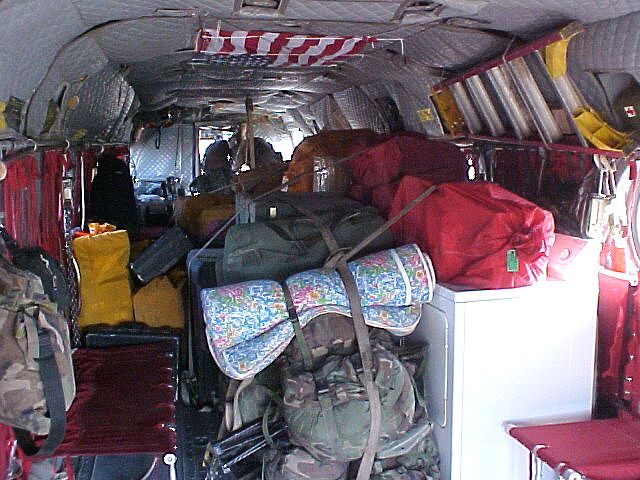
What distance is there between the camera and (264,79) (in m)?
6.57

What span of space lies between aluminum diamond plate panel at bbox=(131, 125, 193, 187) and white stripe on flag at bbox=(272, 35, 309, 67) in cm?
653

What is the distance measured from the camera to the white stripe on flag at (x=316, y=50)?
3.92m

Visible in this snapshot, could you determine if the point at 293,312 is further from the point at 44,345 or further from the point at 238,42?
the point at 238,42

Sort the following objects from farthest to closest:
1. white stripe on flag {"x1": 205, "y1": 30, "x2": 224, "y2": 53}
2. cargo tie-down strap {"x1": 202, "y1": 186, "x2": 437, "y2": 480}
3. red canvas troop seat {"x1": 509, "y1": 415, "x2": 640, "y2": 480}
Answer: white stripe on flag {"x1": 205, "y1": 30, "x2": 224, "y2": 53} < cargo tie-down strap {"x1": 202, "y1": 186, "x2": 437, "y2": 480} < red canvas troop seat {"x1": 509, "y1": 415, "x2": 640, "y2": 480}

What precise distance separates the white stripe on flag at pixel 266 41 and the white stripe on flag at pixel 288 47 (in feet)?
0.31

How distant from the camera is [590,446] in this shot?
283 cm

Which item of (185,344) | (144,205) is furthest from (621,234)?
(144,205)

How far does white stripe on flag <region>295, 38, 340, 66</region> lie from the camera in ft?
12.9

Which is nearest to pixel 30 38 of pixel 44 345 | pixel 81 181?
pixel 44 345

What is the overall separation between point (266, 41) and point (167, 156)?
25.2 ft

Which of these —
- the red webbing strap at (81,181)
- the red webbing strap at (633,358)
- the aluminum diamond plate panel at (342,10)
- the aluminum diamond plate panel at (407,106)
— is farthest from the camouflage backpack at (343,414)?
the red webbing strap at (81,181)

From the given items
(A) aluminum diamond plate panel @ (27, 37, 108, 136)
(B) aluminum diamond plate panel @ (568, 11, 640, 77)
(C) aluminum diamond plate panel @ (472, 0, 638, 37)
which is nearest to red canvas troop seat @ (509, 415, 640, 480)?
(B) aluminum diamond plate panel @ (568, 11, 640, 77)

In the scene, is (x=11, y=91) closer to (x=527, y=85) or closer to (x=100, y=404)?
(x=100, y=404)

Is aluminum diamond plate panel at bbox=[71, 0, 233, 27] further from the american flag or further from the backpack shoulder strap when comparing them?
the backpack shoulder strap
